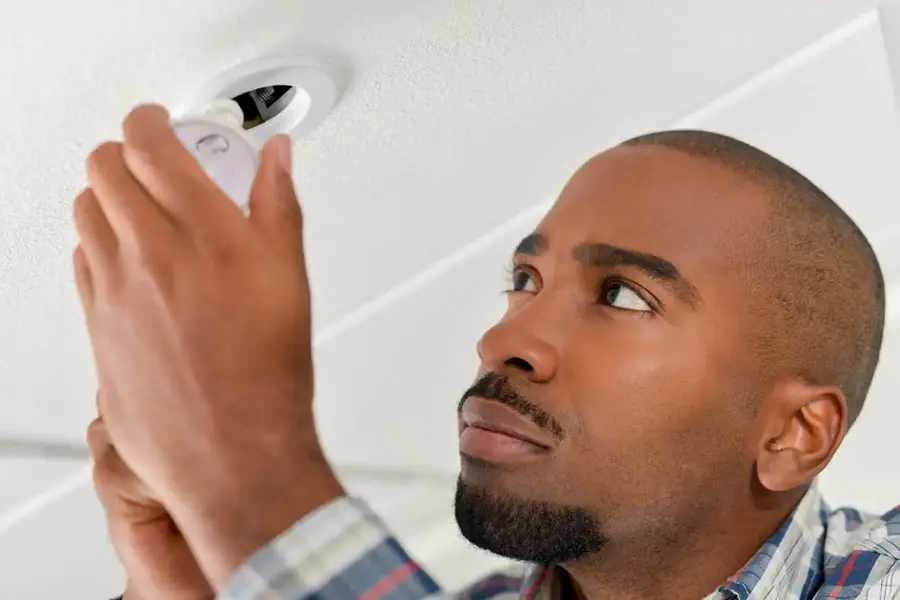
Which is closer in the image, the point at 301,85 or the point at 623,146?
the point at 301,85

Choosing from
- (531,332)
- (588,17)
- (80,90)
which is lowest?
(531,332)

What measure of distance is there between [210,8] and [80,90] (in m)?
0.10

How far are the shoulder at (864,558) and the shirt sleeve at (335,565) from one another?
0.46 metres

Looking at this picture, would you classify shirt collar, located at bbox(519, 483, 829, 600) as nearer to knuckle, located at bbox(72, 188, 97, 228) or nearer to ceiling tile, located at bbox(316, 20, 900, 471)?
ceiling tile, located at bbox(316, 20, 900, 471)

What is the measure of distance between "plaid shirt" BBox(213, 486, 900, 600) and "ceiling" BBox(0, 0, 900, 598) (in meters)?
0.31

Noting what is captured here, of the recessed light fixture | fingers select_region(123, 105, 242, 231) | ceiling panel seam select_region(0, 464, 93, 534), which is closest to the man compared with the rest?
fingers select_region(123, 105, 242, 231)

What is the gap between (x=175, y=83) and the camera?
1.89 ft

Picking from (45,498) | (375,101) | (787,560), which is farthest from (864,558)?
(45,498)

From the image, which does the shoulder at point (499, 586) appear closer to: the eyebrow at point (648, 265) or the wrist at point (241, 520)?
the eyebrow at point (648, 265)

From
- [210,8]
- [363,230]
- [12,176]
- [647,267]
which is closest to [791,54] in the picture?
[647,267]

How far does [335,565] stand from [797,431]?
1.60 feet

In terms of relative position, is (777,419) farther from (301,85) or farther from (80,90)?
(80,90)

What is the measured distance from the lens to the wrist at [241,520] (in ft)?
1.34

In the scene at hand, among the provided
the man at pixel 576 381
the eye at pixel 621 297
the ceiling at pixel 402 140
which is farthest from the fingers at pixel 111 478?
the eye at pixel 621 297
